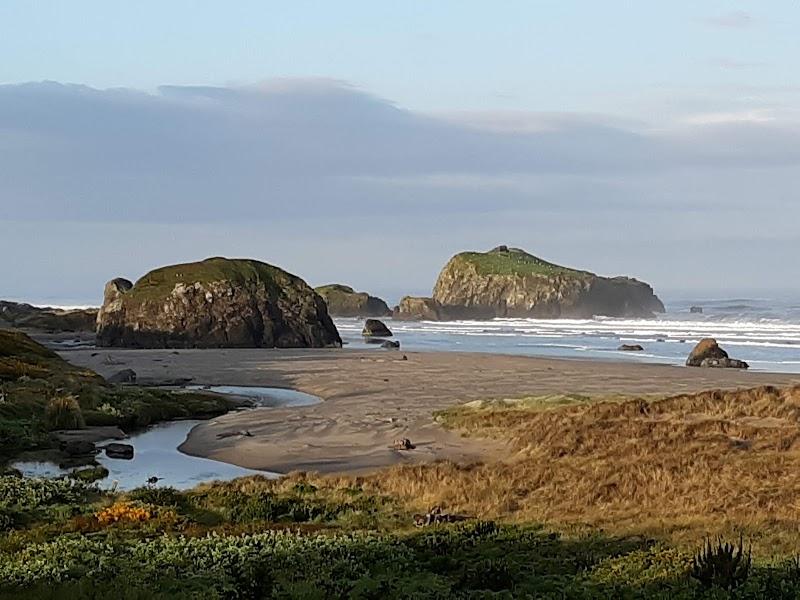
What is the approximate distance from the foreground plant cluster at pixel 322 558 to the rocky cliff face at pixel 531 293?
14228cm

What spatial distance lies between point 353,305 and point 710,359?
104 m

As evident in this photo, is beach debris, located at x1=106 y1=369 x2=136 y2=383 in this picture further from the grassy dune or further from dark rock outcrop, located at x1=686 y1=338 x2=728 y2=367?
dark rock outcrop, located at x1=686 y1=338 x2=728 y2=367

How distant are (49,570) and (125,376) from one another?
3819 centimetres

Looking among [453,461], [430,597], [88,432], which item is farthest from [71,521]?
[88,432]

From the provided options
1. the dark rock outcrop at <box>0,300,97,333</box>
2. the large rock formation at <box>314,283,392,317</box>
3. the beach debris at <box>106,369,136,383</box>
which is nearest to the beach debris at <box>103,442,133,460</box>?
the beach debris at <box>106,369,136,383</box>

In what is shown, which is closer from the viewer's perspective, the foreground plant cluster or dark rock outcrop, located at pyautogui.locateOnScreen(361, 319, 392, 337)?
the foreground plant cluster

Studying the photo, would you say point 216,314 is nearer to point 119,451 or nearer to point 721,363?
point 721,363

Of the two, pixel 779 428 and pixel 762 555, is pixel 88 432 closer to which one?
pixel 779 428

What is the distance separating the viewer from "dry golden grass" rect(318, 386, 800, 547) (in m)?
17.7

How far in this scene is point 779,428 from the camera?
25094mm

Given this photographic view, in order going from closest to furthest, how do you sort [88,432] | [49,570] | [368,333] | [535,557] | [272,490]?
[49,570]
[535,557]
[272,490]
[88,432]
[368,333]

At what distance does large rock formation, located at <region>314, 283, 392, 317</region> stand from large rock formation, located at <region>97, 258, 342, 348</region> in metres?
71.9

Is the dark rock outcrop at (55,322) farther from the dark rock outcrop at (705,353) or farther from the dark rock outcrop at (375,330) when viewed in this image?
the dark rock outcrop at (705,353)

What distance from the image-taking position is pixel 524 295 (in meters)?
163
